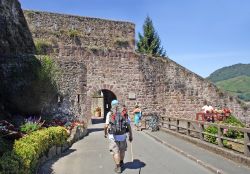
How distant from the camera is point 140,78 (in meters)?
25.7

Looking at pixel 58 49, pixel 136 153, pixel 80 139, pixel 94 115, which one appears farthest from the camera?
pixel 94 115

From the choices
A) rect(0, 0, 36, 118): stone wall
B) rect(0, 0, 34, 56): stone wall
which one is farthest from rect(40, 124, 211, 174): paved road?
rect(0, 0, 34, 56): stone wall

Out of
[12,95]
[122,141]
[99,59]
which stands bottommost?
[122,141]

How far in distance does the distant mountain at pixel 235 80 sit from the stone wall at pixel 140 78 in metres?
93.3

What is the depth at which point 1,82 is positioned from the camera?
48.5ft

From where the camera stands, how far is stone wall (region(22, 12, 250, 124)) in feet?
80.5

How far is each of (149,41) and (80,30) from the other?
1569 cm

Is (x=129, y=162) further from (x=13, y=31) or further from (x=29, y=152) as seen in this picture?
(x=13, y=31)

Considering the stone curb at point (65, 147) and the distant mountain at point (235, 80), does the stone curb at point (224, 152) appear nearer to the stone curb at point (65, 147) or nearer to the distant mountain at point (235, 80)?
the stone curb at point (65, 147)

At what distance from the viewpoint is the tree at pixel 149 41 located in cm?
4159

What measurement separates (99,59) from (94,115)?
12.4 metres

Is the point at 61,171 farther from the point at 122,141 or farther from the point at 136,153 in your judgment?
the point at 136,153

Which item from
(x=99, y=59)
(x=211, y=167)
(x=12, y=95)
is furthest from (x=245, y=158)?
(x=99, y=59)

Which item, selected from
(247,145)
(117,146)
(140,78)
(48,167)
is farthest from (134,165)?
(140,78)
